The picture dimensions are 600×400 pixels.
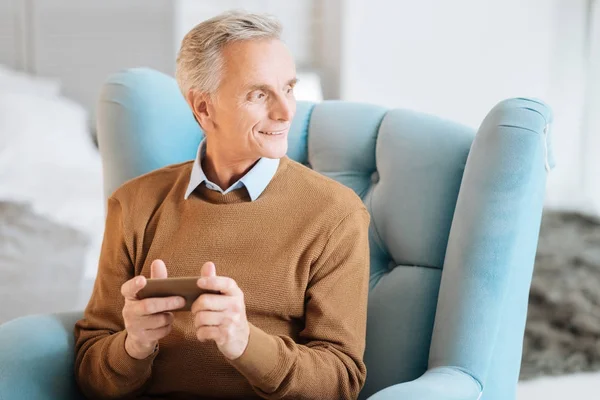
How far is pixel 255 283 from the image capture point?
1.44 meters

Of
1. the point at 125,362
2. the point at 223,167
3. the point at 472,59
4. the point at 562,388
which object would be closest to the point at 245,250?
the point at 223,167

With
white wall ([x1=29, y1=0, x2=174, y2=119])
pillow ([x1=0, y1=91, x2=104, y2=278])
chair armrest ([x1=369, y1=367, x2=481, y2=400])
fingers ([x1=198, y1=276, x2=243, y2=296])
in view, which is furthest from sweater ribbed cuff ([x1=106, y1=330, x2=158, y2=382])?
white wall ([x1=29, y1=0, x2=174, y2=119])

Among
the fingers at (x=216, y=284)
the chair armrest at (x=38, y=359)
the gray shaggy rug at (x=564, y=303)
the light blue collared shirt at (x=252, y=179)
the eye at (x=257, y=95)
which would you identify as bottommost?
the gray shaggy rug at (x=564, y=303)

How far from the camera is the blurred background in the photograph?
2.62 meters

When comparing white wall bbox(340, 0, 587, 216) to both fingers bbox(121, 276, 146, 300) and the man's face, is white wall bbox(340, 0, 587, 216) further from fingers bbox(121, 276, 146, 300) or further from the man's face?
fingers bbox(121, 276, 146, 300)

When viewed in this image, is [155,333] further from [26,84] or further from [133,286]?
[26,84]

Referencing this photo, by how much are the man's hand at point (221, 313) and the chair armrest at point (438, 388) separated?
236 mm

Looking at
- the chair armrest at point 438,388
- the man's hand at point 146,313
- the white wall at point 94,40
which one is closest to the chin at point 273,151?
the man's hand at point 146,313

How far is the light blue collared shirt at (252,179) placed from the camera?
4.91 ft

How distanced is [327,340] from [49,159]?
190 cm

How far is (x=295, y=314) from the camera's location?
1.45 meters

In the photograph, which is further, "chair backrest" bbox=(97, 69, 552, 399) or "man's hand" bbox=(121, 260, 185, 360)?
"chair backrest" bbox=(97, 69, 552, 399)

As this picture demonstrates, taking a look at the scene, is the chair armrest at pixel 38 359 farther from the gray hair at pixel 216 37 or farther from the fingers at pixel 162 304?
the gray hair at pixel 216 37

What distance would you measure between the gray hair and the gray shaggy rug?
1.81 m
